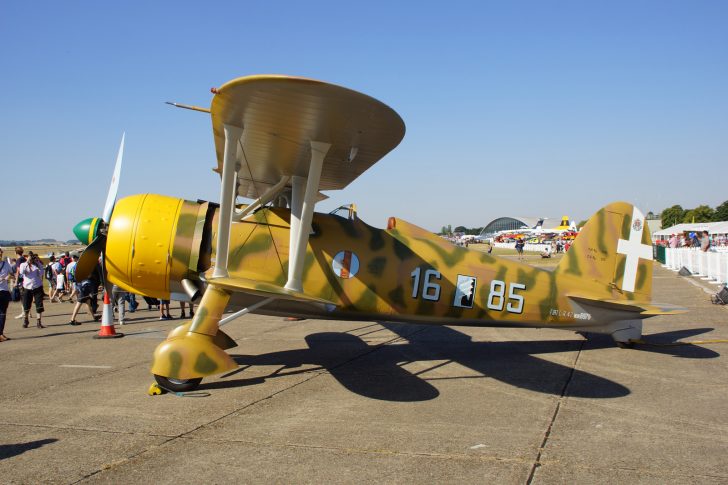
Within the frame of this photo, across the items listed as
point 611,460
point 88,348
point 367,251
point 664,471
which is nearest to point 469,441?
point 611,460

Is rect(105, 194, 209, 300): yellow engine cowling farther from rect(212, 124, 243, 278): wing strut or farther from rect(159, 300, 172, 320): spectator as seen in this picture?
rect(159, 300, 172, 320): spectator

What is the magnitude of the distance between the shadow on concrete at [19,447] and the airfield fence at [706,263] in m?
17.9

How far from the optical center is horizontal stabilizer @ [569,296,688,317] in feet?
24.0

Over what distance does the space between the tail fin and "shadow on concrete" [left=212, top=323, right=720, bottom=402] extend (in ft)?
3.48

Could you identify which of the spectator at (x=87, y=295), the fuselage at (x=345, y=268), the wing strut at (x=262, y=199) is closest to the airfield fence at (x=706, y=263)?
the fuselage at (x=345, y=268)

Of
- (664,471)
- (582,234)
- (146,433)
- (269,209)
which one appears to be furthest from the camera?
(582,234)

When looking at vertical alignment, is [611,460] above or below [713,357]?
below

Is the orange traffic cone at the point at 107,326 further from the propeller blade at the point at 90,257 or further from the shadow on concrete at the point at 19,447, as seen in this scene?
the shadow on concrete at the point at 19,447

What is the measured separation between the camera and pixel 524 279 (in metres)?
7.88

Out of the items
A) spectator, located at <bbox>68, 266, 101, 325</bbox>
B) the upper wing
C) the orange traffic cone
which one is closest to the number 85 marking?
the upper wing

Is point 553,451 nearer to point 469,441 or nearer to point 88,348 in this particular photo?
point 469,441

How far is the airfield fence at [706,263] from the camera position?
59.0 feet

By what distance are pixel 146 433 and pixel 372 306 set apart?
3425 millimetres

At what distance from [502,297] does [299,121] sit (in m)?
4.09
